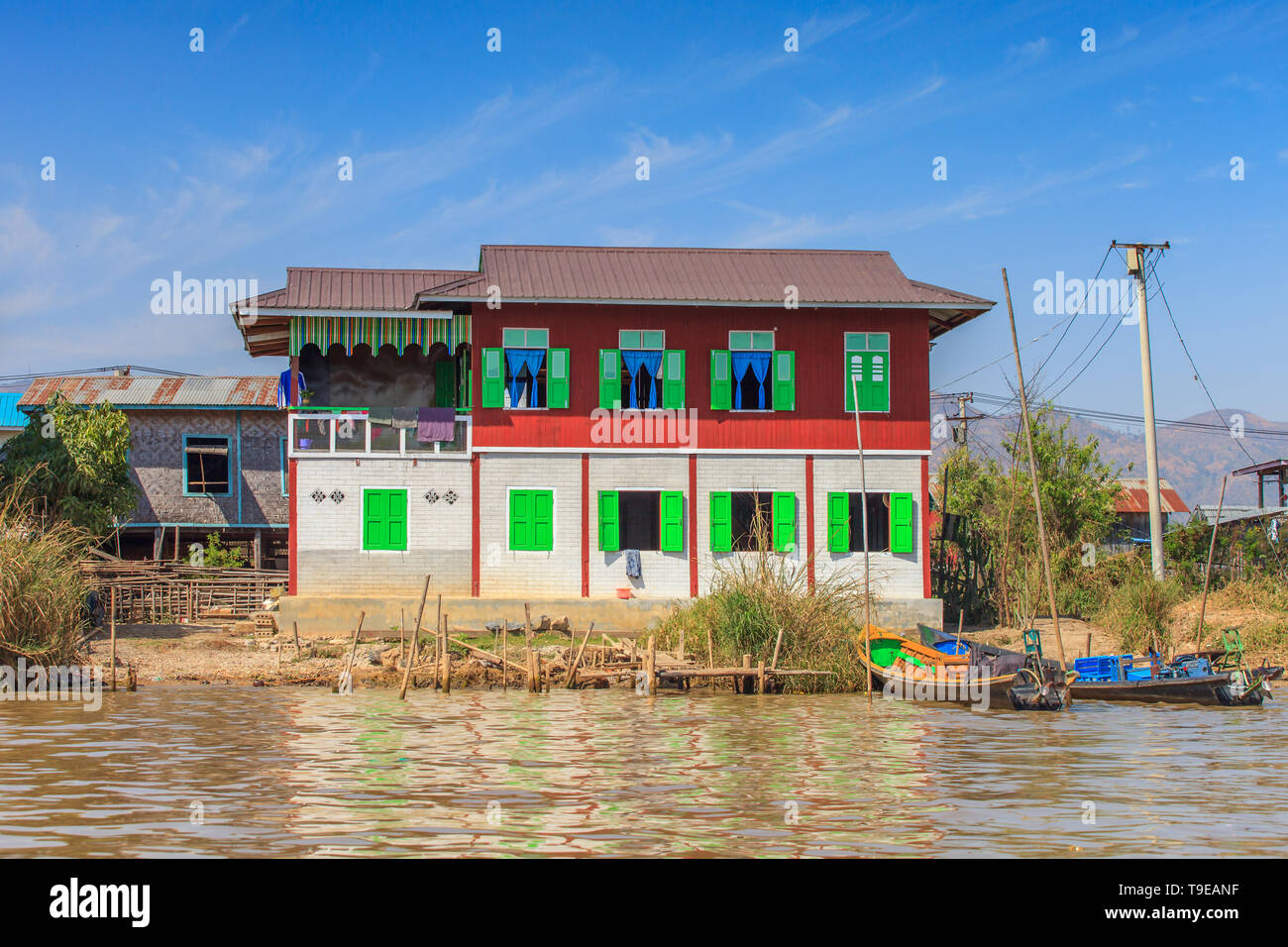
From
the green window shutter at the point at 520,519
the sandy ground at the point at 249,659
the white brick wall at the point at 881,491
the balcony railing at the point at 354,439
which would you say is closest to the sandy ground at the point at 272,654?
the sandy ground at the point at 249,659

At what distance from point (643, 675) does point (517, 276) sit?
410 inches

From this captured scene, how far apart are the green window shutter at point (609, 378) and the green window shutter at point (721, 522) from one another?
3.01 m

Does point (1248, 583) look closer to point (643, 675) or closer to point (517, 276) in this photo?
point (643, 675)

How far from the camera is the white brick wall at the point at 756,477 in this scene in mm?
27406

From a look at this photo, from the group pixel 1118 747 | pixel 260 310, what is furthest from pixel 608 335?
pixel 1118 747

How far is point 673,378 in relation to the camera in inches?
1079

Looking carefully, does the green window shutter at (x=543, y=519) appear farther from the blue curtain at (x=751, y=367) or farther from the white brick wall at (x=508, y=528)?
the blue curtain at (x=751, y=367)

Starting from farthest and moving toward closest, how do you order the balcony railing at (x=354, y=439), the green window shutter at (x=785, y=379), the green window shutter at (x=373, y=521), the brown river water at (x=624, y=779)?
the green window shutter at (x=785, y=379)
the balcony railing at (x=354, y=439)
the green window shutter at (x=373, y=521)
the brown river water at (x=624, y=779)

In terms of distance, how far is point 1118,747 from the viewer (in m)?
16.0

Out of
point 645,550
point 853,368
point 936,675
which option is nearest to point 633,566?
point 645,550

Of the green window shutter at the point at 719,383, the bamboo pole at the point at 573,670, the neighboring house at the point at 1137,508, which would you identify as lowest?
the bamboo pole at the point at 573,670

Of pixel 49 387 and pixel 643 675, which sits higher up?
pixel 49 387
